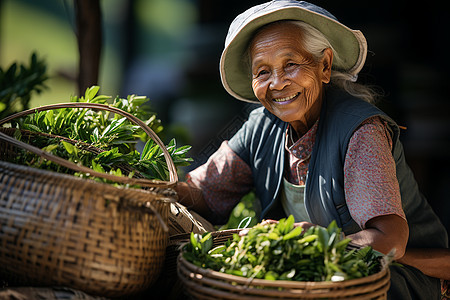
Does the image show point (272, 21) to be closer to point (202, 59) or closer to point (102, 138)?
point (102, 138)

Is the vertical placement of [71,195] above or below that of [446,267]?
above

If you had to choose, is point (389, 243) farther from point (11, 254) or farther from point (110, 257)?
point (11, 254)

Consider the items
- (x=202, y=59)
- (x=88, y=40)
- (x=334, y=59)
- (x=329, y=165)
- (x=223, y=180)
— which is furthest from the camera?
(x=202, y=59)

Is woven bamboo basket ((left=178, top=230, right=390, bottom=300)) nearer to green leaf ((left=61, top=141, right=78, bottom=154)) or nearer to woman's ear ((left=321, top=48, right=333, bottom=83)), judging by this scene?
green leaf ((left=61, top=141, right=78, bottom=154))

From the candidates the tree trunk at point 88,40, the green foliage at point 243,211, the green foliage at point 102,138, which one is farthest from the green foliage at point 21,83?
the green foliage at point 243,211

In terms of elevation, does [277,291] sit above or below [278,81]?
below

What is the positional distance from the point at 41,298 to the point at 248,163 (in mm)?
1238

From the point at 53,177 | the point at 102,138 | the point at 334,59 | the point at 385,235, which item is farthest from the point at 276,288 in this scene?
the point at 334,59

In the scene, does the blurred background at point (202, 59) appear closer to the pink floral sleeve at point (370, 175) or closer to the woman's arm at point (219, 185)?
the woman's arm at point (219, 185)

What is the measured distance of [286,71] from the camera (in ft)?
5.90

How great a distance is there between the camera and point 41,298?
46.4 inches

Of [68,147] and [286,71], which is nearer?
[68,147]

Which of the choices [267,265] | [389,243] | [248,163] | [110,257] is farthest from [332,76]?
[110,257]

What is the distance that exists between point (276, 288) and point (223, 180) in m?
1.07
